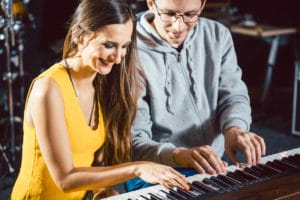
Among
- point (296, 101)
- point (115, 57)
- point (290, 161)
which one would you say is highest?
point (115, 57)

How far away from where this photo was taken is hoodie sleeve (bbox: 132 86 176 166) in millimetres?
1959

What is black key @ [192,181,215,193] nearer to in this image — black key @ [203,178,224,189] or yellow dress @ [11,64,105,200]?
black key @ [203,178,224,189]

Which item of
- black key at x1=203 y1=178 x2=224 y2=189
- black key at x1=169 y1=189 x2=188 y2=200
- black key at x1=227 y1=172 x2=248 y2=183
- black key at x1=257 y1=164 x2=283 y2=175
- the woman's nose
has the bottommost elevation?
black key at x1=257 y1=164 x2=283 y2=175

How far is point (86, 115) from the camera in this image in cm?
208

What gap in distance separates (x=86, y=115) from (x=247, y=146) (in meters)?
0.66

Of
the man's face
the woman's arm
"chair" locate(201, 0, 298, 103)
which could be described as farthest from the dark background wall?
the woman's arm

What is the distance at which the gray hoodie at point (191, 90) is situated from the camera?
2312 millimetres

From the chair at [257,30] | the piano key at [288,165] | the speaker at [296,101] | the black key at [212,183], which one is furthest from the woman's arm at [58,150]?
the chair at [257,30]

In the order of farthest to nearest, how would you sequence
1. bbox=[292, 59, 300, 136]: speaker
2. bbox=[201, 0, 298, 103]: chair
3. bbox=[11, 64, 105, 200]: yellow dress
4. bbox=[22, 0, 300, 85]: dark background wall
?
bbox=[201, 0, 298, 103]: chair, bbox=[22, 0, 300, 85]: dark background wall, bbox=[292, 59, 300, 136]: speaker, bbox=[11, 64, 105, 200]: yellow dress

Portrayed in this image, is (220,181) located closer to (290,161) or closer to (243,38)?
(290,161)

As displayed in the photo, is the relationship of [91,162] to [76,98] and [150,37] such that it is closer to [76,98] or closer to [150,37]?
[76,98]

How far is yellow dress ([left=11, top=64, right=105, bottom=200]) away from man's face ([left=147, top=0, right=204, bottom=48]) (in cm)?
55

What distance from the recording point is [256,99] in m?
6.34

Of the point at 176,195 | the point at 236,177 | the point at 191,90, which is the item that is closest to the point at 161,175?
Result: the point at 176,195
